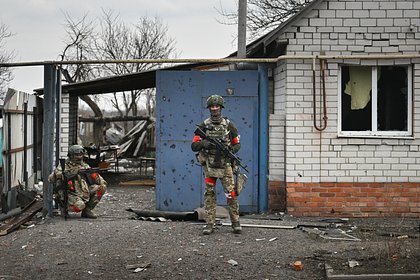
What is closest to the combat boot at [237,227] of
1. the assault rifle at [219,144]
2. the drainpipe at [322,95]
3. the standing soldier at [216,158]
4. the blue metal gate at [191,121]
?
the standing soldier at [216,158]

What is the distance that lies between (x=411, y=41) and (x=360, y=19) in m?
0.91

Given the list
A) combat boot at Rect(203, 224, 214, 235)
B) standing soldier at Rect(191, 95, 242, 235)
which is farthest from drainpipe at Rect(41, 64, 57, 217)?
combat boot at Rect(203, 224, 214, 235)

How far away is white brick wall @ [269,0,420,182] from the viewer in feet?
34.5

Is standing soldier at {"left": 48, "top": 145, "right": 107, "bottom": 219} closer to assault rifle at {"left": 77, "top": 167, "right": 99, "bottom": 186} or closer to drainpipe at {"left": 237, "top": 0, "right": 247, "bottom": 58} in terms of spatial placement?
assault rifle at {"left": 77, "top": 167, "right": 99, "bottom": 186}

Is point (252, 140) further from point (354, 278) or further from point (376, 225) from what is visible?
point (354, 278)

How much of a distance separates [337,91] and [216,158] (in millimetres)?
2849

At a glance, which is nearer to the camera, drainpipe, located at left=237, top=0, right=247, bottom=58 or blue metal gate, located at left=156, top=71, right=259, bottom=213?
blue metal gate, located at left=156, top=71, right=259, bottom=213

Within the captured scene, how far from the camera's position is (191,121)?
11.0 m

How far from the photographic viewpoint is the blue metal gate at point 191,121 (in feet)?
36.0

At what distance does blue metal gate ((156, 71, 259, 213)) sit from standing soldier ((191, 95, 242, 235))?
2.10 meters

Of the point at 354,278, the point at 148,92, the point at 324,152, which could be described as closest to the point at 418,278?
the point at 354,278

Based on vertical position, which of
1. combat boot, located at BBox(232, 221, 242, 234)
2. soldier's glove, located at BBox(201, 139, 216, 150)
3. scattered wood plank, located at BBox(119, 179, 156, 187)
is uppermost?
soldier's glove, located at BBox(201, 139, 216, 150)

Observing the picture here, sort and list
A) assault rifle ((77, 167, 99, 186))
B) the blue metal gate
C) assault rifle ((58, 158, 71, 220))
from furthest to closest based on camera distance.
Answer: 1. the blue metal gate
2. assault rifle ((77, 167, 99, 186))
3. assault rifle ((58, 158, 71, 220))

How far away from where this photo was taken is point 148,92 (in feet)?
104
